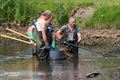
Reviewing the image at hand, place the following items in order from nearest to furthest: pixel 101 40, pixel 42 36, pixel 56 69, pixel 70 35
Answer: pixel 56 69, pixel 42 36, pixel 70 35, pixel 101 40

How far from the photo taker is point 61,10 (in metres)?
28.6

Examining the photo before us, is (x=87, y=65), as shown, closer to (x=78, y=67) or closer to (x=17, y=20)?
(x=78, y=67)

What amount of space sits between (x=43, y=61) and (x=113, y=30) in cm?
684

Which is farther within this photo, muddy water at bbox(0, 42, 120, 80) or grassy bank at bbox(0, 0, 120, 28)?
grassy bank at bbox(0, 0, 120, 28)

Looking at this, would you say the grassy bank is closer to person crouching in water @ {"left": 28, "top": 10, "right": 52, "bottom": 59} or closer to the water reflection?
person crouching in water @ {"left": 28, "top": 10, "right": 52, "bottom": 59}

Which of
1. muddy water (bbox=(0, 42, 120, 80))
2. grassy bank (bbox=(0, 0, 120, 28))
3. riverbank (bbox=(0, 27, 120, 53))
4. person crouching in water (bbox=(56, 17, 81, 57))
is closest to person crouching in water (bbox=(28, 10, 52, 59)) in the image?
A: muddy water (bbox=(0, 42, 120, 80))

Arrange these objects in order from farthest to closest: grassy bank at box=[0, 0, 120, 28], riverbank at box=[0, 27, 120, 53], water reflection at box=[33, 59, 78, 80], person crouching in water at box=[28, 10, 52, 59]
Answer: grassy bank at box=[0, 0, 120, 28] < riverbank at box=[0, 27, 120, 53] < person crouching in water at box=[28, 10, 52, 59] < water reflection at box=[33, 59, 78, 80]

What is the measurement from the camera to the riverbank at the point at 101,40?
2385 centimetres

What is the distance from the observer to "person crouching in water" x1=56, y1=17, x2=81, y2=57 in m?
21.0

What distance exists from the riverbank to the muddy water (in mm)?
952

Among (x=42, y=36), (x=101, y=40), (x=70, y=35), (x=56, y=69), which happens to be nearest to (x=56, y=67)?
(x=56, y=69)

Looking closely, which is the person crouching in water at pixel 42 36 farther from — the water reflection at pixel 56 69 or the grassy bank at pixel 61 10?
the grassy bank at pixel 61 10

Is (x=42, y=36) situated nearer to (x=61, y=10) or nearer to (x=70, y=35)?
(x=70, y=35)

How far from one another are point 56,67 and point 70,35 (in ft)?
7.90
